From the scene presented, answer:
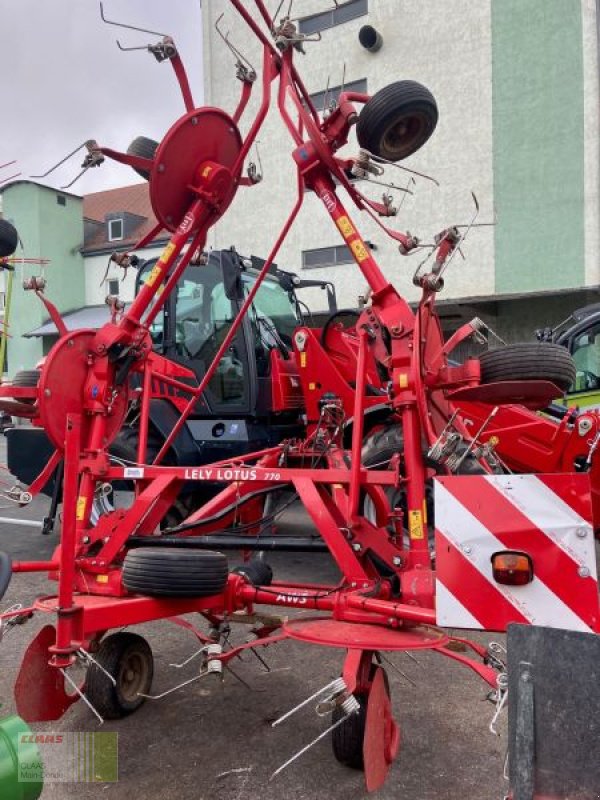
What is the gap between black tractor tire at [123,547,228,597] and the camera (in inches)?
113

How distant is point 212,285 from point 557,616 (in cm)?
487

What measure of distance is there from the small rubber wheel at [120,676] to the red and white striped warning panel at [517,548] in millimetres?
1607

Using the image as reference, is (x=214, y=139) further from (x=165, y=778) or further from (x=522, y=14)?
(x=522, y=14)

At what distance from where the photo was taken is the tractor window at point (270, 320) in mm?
6512

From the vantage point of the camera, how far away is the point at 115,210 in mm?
30531

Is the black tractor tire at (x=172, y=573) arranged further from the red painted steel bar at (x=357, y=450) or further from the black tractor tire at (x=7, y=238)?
the black tractor tire at (x=7, y=238)

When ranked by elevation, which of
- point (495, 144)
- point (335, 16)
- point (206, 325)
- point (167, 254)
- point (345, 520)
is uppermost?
point (335, 16)

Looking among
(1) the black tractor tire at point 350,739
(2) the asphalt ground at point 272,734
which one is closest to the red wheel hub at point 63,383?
(2) the asphalt ground at point 272,734

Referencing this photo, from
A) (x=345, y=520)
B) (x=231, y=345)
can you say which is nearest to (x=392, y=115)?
(x=345, y=520)

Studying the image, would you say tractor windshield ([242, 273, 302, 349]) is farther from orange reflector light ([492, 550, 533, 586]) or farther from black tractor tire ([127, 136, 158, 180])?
orange reflector light ([492, 550, 533, 586])

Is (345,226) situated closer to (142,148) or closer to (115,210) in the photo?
(142,148)

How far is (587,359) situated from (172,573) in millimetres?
6572

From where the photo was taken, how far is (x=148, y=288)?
3846mm

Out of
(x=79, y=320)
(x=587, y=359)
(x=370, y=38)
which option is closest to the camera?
(x=587, y=359)
